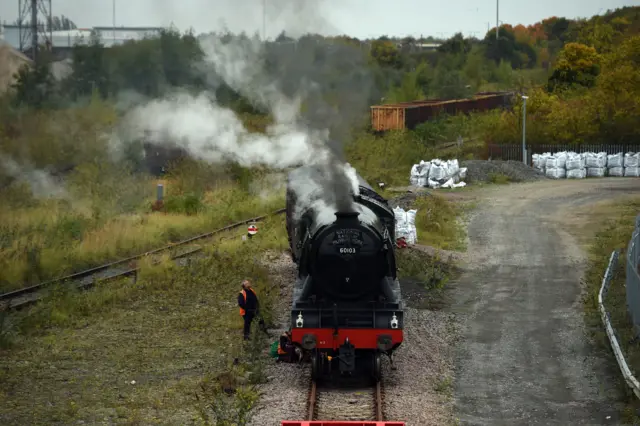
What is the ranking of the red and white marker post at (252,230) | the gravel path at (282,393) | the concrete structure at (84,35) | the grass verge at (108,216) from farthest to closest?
1. the concrete structure at (84,35)
2. the red and white marker post at (252,230)
3. the grass verge at (108,216)
4. the gravel path at (282,393)

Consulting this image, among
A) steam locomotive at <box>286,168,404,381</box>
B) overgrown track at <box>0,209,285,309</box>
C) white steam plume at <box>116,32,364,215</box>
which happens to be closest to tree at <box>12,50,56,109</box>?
white steam plume at <box>116,32,364,215</box>

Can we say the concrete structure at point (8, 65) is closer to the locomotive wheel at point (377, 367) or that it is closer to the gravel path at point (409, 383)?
the gravel path at point (409, 383)

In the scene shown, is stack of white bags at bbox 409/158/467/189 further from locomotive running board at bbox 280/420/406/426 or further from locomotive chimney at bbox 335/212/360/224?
locomotive running board at bbox 280/420/406/426

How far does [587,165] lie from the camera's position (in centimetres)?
4384

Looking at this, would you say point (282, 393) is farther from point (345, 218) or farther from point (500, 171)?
point (500, 171)

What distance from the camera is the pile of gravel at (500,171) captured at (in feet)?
136

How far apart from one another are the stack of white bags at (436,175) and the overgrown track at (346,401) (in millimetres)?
26092

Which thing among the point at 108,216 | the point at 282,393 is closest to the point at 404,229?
the point at 108,216

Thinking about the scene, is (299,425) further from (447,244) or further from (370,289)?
(447,244)

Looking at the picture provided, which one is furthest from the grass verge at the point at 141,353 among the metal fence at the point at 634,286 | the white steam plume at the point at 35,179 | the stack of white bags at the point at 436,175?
the stack of white bags at the point at 436,175

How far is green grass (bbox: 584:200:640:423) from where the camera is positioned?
14413mm

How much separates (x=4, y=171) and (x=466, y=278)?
51.4 ft

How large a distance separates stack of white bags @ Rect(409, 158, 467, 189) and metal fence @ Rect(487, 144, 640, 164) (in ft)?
25.8

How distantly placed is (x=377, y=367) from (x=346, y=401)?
91cm
